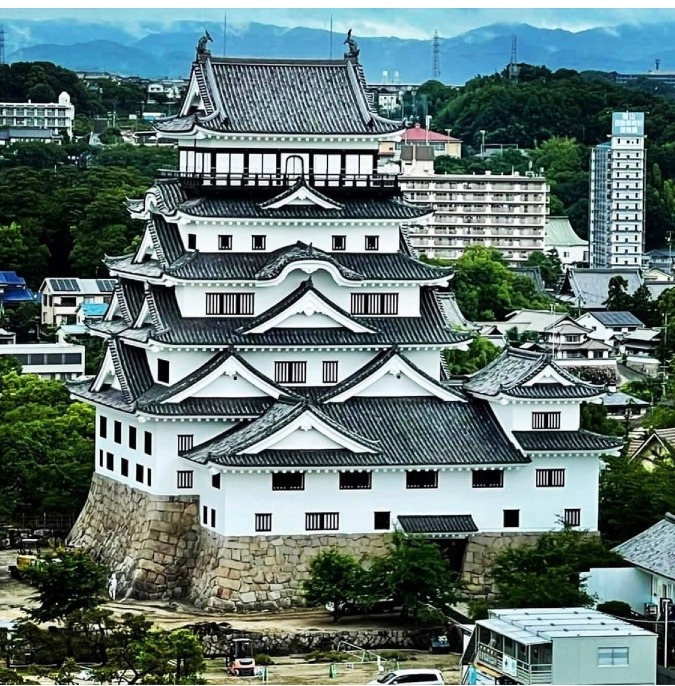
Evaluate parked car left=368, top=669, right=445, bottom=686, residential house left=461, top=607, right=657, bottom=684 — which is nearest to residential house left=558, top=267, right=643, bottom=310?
parked car left=368, top=669, right=445, bottom=686

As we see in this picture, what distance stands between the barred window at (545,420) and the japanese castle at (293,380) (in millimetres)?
26

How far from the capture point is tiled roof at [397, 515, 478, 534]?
41062mm

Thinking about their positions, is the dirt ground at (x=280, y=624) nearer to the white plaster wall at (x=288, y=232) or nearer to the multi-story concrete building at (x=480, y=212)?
the white plaster wall at (x=288, y=232)

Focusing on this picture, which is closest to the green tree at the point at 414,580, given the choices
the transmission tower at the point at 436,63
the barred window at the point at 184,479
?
the barred window at the point at 184,479

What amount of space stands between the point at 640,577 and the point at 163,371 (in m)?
9.82

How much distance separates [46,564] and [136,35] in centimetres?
11618

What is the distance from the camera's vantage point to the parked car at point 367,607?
39.7m

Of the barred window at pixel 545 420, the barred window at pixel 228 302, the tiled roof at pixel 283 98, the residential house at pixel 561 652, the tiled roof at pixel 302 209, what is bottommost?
the residential house at pixel 561 652

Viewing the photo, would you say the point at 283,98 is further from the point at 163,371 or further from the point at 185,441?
the point at 185,441

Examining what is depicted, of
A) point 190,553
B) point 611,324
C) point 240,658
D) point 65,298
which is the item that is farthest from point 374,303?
point 611,324

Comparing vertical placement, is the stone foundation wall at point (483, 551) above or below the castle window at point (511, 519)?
below

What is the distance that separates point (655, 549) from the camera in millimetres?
39250

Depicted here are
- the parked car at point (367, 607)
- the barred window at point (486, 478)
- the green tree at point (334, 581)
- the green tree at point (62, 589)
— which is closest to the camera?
the green tree at point (62, 589)

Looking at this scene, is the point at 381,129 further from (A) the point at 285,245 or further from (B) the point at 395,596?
(B) the point at 395,596
